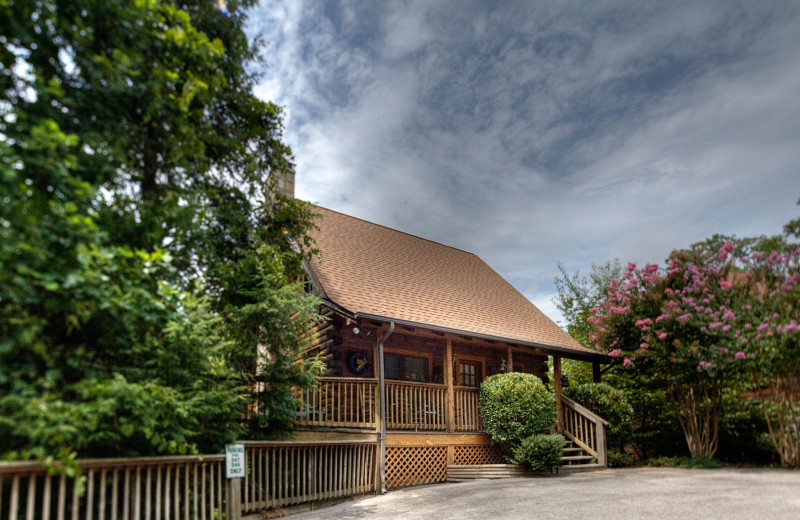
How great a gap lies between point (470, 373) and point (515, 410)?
3.77 meters

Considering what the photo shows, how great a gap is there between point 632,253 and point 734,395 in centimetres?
428

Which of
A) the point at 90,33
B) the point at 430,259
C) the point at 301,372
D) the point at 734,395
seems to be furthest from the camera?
the point at 430,259

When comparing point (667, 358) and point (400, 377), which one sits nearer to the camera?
point (667, 358)

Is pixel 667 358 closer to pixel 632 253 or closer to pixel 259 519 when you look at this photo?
pixel 632 253

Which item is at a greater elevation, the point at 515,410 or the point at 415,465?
the point at 515,410

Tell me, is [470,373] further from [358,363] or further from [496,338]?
[358,363]

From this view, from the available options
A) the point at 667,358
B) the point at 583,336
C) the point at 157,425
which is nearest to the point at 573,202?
the point at 667,358

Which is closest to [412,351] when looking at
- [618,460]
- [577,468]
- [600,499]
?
[577,468]

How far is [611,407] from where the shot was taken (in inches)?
604

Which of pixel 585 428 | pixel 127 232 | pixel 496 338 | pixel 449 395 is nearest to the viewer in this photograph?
pixel 127 232

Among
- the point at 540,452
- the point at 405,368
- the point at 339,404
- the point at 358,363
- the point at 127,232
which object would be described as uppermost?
the point at 127,232

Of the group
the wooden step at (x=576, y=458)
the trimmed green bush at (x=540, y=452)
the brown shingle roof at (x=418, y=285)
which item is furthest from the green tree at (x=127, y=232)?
the wooden step at (x=576, y=458)

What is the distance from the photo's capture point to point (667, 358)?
44.3 ft

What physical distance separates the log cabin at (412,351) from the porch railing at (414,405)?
34 millimetres
